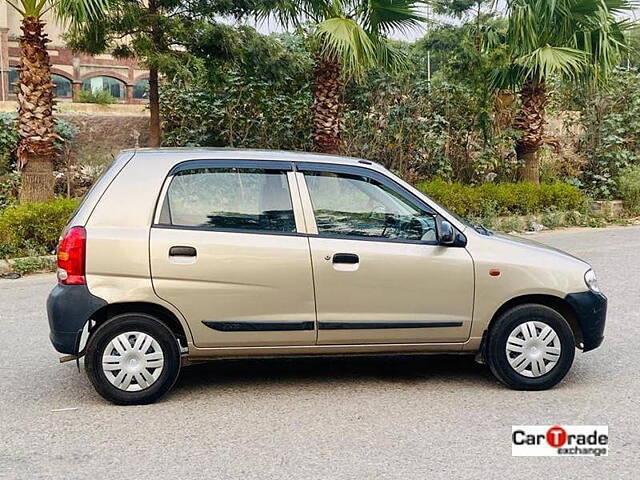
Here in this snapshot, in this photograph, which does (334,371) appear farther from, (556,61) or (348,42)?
(556,61)

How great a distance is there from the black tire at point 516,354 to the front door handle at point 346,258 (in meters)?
1.10

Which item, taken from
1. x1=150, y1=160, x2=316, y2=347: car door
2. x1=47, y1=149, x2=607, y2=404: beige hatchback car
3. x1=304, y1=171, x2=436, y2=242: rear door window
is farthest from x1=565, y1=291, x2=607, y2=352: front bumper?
x1=150, y1=160, x2=316, y2=347: car door

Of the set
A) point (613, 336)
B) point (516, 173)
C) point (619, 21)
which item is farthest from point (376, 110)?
point (613, 336)

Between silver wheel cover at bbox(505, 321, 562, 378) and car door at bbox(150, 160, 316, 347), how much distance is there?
1.43m

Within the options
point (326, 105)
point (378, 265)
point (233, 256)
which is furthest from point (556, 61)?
point (233, 256)

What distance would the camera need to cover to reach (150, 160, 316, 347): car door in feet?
15.7

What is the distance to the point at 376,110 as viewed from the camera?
15.4 m

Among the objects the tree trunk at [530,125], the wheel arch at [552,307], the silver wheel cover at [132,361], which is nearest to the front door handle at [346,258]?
the wheel arch at [552,307]

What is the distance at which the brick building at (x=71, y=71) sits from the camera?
34250mm

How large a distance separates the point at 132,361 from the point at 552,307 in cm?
299

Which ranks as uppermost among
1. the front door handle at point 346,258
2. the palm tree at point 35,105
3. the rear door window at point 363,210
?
the palm tree at point 35,105

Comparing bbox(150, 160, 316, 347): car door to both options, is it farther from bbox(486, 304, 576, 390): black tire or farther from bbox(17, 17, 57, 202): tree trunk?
bbox(17, 17, 57, 202): tree trunk

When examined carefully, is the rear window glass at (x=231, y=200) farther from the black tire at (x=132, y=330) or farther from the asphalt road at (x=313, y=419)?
the asphalt road at (x=313, y=419)

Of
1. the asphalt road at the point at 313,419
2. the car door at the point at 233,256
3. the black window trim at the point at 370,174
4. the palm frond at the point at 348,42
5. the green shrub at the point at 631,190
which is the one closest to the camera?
the asphalt road at the point at 313,419
